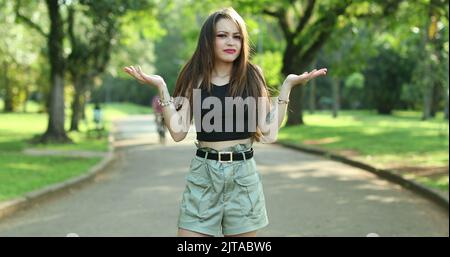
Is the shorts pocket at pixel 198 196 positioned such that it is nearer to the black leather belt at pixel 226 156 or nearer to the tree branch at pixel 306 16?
the black leather belt at pixel 226 156

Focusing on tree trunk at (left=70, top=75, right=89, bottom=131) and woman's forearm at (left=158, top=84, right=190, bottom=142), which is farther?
tree trunk at (left=70, top=75, right=89, bottom=131)

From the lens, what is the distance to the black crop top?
11.1 feet

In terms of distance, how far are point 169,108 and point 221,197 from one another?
1.91 feet

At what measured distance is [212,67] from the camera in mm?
3500

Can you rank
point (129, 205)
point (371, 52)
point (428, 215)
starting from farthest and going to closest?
1. point (371, 52)
2. point (129, 205)
3. point (428, 215)

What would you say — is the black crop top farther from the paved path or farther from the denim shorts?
the paved path

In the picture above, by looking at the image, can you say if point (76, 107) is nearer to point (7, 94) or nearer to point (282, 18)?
point (282, 18)

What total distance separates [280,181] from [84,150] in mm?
7565

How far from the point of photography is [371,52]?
27641 millimetres

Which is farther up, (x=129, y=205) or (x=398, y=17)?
(x=398, y=17)

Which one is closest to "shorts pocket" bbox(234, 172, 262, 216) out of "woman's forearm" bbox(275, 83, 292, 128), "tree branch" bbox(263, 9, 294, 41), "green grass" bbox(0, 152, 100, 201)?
"woman's forearm" bbox(275, 83, 292, 128)
